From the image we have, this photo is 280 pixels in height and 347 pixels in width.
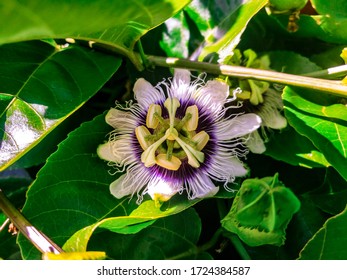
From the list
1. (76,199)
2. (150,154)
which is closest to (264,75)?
(150,154)

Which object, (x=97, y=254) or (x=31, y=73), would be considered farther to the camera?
(x=31, y=73)

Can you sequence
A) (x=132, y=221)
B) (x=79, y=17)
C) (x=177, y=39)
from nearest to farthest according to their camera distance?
(x=79, y=17)
(x=132, y=221)
(x=177, y=39)

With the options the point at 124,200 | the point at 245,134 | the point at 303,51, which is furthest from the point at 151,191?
the point at 303,51

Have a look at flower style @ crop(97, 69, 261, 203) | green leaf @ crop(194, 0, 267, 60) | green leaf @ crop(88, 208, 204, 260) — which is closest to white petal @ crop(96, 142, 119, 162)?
flower style @ crop(97, 69, 261, 203)

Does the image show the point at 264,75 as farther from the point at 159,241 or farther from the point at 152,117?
the point at 159,241

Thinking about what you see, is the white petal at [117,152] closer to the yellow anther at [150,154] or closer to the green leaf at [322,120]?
the yellow anther at [150,154]

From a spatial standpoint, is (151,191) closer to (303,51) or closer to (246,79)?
(246,79)
